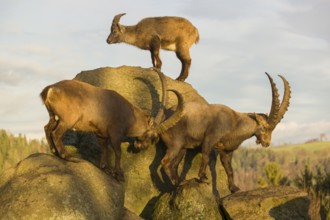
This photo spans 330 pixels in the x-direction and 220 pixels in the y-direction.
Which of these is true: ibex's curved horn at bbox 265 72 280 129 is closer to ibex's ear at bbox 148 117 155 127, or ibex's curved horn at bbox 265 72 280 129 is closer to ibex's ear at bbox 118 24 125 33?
ibex's ear at bbox 148 117 155 127

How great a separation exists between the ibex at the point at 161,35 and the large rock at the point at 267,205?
4942 mm

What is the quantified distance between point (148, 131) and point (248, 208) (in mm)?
2751

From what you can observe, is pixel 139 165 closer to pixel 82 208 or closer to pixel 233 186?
pixel 233 186

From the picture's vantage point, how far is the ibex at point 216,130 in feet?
45.6

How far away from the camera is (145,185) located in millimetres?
14383

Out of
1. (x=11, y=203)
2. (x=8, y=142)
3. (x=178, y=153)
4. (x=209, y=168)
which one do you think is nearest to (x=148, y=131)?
(x=178, y=153)

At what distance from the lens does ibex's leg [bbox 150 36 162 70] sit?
16750 mm

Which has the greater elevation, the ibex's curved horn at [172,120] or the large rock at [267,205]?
the ibex's curved horn at [172,120]

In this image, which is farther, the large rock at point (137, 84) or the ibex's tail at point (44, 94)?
the large rock at point (137, 84)

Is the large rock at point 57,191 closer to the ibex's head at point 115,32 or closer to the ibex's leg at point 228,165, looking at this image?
the ibex's leg at point 228,165

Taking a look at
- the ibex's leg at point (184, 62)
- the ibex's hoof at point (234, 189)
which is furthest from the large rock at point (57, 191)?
the ibex's leg at point (184, 62)

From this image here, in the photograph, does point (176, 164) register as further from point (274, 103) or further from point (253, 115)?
point (274, 103)

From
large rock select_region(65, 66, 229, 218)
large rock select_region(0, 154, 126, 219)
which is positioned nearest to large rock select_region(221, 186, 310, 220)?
large rock select_region(65, 66, 229, 218)

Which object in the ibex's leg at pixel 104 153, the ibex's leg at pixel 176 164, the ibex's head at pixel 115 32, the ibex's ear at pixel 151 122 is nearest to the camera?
the ibex's leg at pixel 104 153
